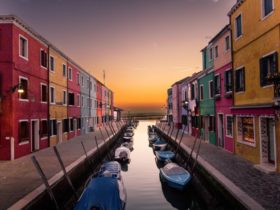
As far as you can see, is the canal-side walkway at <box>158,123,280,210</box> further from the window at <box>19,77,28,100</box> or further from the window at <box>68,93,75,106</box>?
the window at <box>68,93,75,106</box>

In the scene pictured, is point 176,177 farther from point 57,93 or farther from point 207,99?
point 57,93

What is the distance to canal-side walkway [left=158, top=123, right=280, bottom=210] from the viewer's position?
9.73 metres

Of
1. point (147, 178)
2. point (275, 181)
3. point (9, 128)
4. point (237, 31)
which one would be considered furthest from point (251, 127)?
point (9, 128)

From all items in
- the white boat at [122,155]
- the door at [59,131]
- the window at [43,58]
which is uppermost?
the window at [43,58]

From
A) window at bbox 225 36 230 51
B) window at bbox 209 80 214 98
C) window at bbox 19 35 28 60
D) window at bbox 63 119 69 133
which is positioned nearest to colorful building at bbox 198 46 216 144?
window at bbox 209 80 214 98

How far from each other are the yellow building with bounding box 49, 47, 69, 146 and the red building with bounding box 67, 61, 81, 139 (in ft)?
6.31

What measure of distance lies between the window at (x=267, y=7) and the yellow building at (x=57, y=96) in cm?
1971

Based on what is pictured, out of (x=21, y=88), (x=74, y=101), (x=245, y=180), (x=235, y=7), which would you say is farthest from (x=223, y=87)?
(x=74, y=101)

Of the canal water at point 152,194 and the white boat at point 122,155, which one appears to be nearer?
the canal water at point 152,194

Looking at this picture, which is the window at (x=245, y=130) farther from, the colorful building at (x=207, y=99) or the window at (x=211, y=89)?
the window at (x=211, y=89)

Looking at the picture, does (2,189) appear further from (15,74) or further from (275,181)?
(275,181)

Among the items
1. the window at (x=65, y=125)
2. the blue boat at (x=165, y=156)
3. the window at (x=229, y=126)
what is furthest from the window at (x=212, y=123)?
the window at (x=65, y=125)

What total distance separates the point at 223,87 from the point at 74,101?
70.4 feet

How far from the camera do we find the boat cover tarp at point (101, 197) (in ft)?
35.2
